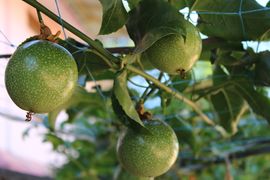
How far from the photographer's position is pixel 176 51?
816mm

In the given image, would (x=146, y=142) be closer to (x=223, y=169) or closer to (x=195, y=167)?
(x=195, y=167)

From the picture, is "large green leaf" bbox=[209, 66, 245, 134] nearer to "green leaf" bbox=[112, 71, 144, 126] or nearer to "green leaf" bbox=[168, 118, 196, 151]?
"green leaf" bbox=[168, 118, 196, 151]

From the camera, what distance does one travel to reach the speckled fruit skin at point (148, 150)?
89 cm

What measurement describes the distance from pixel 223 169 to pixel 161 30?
1.83 m

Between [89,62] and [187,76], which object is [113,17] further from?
[187,76]

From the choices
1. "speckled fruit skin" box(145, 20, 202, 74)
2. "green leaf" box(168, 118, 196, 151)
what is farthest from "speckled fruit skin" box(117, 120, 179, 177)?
"green leaf" box(168, 118, 196, 151)

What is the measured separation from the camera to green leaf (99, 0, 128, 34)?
0.81 metres

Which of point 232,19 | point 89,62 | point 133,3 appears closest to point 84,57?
point 89,62

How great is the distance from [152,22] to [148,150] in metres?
0.24

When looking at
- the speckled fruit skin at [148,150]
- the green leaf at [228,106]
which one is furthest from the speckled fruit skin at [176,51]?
the green leaf at [228,106]

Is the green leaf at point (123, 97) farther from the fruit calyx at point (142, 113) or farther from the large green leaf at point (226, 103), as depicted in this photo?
the large green leaf at point (226, 103)

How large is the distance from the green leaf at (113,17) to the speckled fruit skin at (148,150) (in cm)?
21

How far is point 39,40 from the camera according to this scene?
2.48 ft

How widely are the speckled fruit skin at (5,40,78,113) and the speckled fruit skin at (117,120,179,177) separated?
0.21 metres
